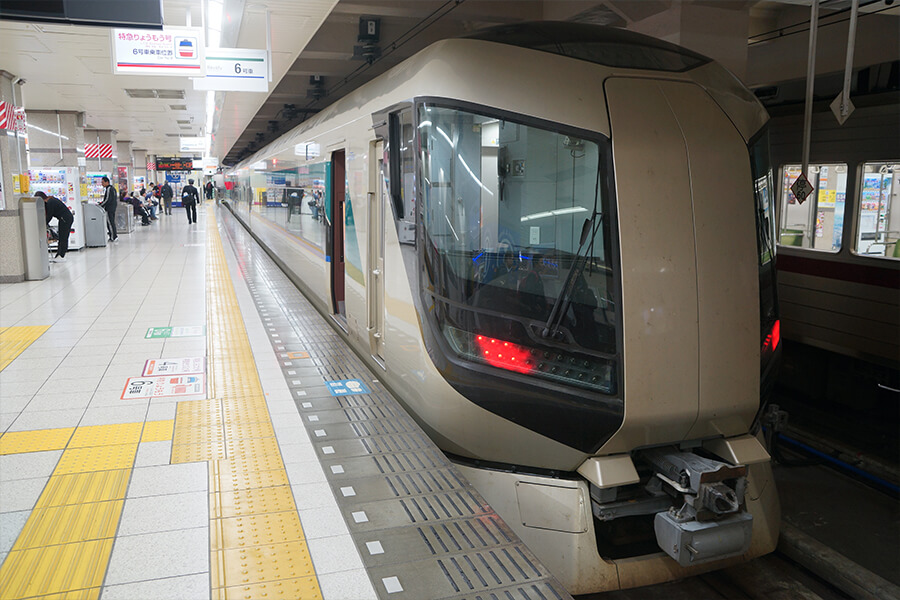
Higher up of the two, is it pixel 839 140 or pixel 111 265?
pixel 839 140

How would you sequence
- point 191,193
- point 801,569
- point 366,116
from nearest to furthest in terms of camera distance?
1. point 801,569
2. point 366,116
3. point 191,193

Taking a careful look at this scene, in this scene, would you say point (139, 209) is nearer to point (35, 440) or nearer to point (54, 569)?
point (35, 440)

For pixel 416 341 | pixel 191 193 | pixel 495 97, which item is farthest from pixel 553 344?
pixel 191 193

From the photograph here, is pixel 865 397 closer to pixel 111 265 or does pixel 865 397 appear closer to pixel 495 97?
pixel 495 97

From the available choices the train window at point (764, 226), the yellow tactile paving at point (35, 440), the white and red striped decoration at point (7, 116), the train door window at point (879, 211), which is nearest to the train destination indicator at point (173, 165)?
the white and red striped decoration at point (7, 116)

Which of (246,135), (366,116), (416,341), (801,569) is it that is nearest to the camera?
(416,341)

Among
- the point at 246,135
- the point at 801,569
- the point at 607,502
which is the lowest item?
the point at 801,569

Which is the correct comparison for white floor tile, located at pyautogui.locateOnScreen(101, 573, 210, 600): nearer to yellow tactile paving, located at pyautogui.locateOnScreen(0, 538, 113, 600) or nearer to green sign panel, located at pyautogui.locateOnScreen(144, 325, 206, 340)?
yellow tactile paving, located at pyautogui.locateOnScreen(0, 538, 113, 600)

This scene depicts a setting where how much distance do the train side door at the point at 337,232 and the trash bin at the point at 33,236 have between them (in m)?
6.24

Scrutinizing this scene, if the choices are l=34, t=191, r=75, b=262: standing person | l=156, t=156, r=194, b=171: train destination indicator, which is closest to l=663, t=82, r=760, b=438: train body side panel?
l=34, t=191, r=75, b=262: standing person

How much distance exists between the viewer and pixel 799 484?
5.68 meters

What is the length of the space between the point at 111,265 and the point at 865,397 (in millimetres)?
12012

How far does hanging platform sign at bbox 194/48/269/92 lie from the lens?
850cm

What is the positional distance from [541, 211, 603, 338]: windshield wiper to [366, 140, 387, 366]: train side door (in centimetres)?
177
